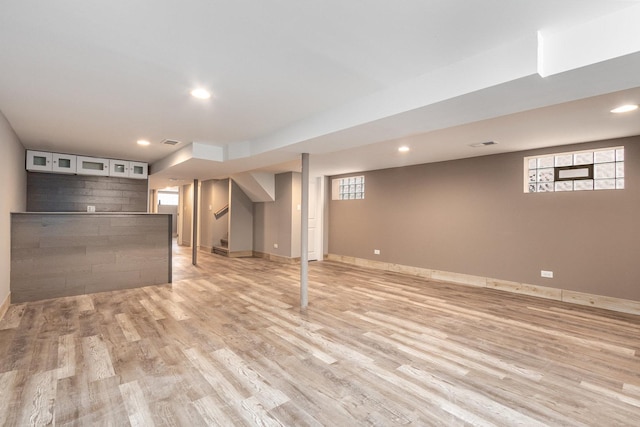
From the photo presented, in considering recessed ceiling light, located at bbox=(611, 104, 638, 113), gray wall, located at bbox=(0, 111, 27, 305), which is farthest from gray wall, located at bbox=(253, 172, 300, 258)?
→ recessed ceiling light, located at bbox=(611, 104, 638, 113)

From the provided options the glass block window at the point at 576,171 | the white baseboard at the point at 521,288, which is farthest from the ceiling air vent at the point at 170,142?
the glass block window at the point at 576,171

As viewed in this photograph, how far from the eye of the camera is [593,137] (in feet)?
13.9

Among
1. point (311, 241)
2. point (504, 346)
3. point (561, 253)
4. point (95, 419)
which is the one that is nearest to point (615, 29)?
point (504, 346)

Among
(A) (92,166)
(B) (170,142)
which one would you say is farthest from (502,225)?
(A) (92,166)

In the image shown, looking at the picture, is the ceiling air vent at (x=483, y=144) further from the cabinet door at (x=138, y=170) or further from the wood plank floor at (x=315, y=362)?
the cabinet door at (x=138, y=170)

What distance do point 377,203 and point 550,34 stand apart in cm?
551

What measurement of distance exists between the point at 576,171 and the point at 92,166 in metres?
8.59

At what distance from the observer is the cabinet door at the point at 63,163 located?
576 cm

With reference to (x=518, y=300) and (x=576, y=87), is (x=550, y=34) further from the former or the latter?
(x=518, y=300)

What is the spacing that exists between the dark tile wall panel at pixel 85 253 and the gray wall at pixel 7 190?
23cm

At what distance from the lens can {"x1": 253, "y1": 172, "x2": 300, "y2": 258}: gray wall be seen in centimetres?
780

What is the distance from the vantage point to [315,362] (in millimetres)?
2658

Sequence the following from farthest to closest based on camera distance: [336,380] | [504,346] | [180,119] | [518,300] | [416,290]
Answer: [416,290] → [518,300] → [180,119] → [504,346] → [336,380]

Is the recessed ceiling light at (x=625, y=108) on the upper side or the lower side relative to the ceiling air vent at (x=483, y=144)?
lower
